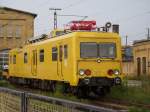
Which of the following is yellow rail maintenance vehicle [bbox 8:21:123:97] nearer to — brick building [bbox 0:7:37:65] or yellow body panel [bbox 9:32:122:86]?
yellow body panel [bbox 9:32:122:86]

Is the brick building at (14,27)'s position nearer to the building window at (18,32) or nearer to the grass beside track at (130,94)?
the building window at (18,32)

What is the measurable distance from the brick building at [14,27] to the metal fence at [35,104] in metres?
61.1

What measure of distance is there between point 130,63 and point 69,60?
38661mm

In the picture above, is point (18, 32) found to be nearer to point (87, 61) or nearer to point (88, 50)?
point (88, 50)

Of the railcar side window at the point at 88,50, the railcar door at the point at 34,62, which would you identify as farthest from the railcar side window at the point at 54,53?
the railcar door at the point at 34,62

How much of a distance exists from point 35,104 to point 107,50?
1465 cm

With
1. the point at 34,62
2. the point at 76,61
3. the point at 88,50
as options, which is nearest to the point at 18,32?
the point at 34,62

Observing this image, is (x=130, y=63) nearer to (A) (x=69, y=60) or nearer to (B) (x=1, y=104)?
(A) (x=69, y=60)

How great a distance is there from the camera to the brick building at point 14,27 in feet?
238

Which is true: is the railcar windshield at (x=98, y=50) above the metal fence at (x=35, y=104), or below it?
above

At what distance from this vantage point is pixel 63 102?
705 cm

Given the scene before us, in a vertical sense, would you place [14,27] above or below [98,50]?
above

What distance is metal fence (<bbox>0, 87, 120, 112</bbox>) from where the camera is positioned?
660 centimetres

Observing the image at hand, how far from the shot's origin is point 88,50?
22391 millimetres
